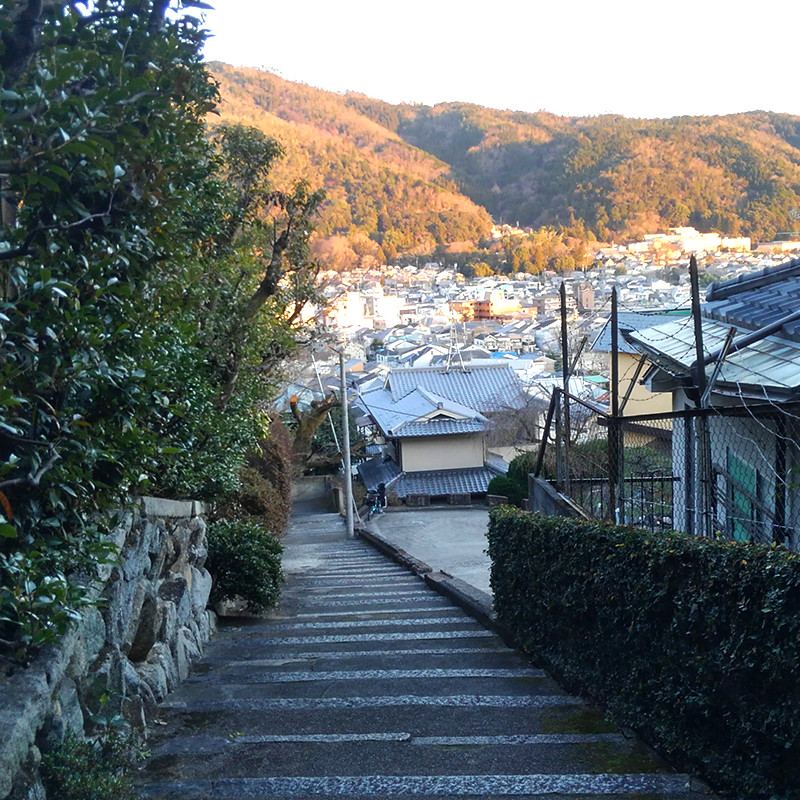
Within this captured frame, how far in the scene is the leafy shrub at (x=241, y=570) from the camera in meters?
8.45

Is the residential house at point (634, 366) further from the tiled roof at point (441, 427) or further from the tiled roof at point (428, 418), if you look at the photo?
the tiled roof at point (428, 418)

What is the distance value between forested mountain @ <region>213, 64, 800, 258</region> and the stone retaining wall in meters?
92.5

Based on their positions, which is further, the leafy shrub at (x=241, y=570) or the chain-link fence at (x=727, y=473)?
the leafy shrub at (x=241, y=570)

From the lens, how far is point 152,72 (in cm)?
437

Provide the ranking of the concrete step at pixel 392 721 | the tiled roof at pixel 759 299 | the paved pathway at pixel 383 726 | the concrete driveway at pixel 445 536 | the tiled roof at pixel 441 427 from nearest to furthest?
the paved pathway at pixel 383 726 → the concrete step at pixel 392 721 → the tiled roof at pixel 759 299 → the concrete driveway at pixel 445 536 → the tiled roof at pixel 441 427

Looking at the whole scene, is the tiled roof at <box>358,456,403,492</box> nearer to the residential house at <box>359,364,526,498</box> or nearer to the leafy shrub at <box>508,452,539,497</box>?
the residential house at <box>359,364,526,498</box>

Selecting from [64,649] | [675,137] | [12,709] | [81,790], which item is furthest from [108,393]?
[675,137]

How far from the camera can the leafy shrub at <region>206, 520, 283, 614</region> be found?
8.45m

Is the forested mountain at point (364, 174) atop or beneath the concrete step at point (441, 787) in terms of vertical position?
atop

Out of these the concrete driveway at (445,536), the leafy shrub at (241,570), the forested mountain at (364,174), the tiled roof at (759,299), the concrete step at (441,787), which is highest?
the forested mountain at (364,174)

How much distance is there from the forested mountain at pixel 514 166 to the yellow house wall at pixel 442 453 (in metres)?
71.1

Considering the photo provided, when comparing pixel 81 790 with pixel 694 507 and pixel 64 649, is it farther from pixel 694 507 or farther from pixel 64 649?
pixel 694 507

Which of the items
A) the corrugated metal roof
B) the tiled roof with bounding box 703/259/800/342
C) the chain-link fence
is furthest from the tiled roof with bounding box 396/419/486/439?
the corrugated metal roof

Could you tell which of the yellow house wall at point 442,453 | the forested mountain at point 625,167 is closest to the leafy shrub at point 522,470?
the yellow house wall at point 442,453
